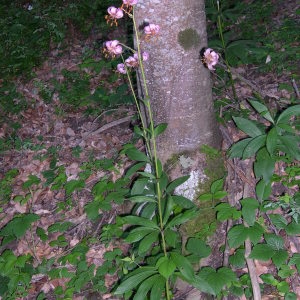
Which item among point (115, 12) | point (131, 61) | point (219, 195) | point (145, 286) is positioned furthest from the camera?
point (219, 195)

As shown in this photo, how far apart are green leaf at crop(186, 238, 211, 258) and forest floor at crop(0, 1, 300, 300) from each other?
0.38 m

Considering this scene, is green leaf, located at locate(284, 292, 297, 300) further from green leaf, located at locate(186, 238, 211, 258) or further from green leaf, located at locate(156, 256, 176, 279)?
green leaf, located at locate(156, 256, 176, 279)

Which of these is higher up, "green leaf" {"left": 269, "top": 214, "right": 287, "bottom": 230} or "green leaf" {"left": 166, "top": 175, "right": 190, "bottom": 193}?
"green leaf" {"left": 166, "top": 175, "right": 190, "bottom": 193}

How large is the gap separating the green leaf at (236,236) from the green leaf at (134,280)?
1.81 feet

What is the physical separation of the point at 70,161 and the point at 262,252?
86.4 inches

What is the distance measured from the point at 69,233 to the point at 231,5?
374 centimetres

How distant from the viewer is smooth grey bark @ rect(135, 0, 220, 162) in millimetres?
2260

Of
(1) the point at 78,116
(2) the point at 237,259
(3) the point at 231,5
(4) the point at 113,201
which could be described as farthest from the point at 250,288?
(3) the point at 231,5

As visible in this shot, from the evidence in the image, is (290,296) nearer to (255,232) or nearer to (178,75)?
(255,232)

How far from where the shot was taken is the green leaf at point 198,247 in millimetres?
2469

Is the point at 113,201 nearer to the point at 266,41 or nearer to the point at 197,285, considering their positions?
the point at 197,285

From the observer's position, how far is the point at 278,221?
2486 mm

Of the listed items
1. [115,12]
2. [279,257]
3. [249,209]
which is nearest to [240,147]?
[249,209]

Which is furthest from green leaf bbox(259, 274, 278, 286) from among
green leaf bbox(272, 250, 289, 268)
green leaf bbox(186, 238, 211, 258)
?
green leaf bbox(186, 238, 211, 258)
